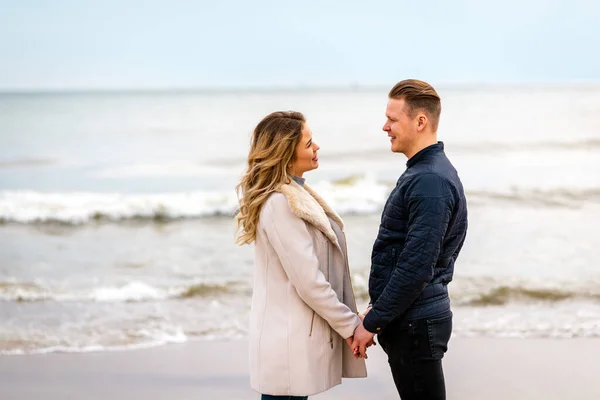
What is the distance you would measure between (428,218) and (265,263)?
2.27 ft

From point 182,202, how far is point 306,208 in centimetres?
1198

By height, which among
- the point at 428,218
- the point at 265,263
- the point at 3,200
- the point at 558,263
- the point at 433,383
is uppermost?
the point at 428,218

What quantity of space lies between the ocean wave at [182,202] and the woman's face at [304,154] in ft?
33.6

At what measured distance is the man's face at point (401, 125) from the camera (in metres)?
2.81

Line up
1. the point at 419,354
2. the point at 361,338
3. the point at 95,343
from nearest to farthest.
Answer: the point at 419,354 < the point at 361,338 < the point at 95,343

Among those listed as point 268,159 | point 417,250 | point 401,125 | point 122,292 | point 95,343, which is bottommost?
point 122,292

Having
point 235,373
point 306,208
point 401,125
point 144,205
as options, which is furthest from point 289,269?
point 144,205

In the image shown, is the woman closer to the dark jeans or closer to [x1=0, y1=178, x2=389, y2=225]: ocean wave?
the dark jeans

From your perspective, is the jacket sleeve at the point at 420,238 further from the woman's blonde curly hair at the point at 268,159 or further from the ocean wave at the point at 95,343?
the ocean wave at the point at 95,343

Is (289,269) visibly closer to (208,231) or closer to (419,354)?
(419,354)

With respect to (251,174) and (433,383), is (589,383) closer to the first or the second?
(433,383)

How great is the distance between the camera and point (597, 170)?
18703 mm

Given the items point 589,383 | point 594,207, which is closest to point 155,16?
point 594,207

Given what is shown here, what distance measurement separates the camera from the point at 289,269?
9.37 ft
